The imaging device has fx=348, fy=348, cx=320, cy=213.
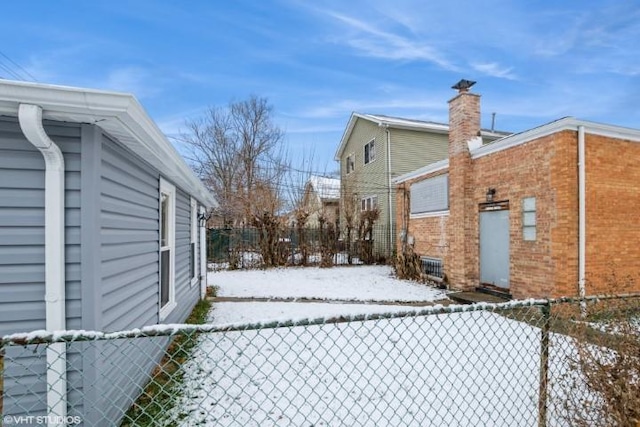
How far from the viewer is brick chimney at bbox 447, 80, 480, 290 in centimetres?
845

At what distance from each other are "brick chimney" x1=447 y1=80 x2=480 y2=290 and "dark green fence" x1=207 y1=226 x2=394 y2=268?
5.38m

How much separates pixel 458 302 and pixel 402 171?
337 inches

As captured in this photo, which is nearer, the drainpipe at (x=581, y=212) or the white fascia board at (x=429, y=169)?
A: the drainpipe at (x=581, y=212)

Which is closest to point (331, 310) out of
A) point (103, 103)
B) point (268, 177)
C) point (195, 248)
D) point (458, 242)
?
point (195, 248)

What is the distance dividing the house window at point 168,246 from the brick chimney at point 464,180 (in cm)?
658

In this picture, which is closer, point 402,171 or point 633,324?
point 633,324

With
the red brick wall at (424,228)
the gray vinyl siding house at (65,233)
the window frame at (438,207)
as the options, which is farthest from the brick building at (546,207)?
the gray vinyl siding house at (65,233)

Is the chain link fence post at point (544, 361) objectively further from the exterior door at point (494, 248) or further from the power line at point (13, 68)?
the power line at point (13, 68)

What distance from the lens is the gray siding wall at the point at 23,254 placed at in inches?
89.7

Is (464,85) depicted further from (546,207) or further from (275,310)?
(275,310)

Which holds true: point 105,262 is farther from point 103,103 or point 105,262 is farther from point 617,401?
point 617,401

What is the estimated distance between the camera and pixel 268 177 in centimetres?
1778

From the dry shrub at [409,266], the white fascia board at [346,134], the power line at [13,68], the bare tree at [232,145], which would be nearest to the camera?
the power line at [13,68]

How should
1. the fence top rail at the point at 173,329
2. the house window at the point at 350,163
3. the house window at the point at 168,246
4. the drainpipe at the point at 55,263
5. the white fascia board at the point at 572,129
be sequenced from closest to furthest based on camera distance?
the fence top rail at the point at 173,329, the drainpipe at the point at 55,263, the house window at the point at 168,246, the white fascia board at the point at 572,129, the house window at the point at 350,163
